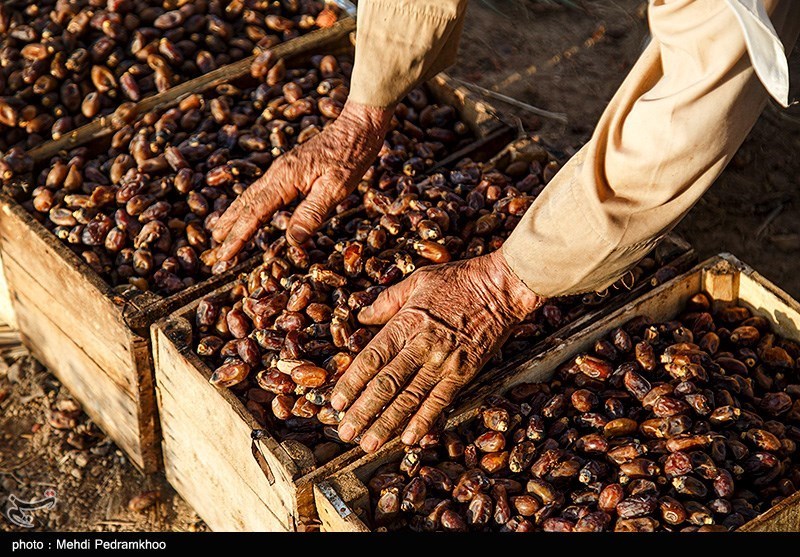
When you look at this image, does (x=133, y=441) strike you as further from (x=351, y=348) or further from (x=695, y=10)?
(x=695, y=10)

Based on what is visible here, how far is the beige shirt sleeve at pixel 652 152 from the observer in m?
2.22

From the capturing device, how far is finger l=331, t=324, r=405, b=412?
2.67 metres

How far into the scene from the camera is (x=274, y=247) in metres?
3.18

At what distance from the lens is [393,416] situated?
2.62m

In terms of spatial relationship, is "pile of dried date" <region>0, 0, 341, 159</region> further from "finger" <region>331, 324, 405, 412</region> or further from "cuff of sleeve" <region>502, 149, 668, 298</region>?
"cuff of sleeve" <region>502, 149, 668, 298</region>

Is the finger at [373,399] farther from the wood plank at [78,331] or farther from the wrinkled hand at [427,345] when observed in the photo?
the wood plank at [78,331]

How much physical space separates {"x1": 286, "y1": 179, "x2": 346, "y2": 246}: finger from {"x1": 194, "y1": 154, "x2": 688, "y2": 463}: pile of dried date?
0.05m

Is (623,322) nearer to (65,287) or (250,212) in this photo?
(250,212)

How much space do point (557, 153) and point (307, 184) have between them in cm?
103

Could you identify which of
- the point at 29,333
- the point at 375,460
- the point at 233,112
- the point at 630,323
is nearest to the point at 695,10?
the point at 630,323

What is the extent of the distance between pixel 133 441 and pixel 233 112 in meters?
1.30

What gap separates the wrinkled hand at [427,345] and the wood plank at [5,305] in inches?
68.6

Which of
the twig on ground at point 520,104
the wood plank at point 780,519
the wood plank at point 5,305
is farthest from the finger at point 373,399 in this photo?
the twig on ground at point 520,104

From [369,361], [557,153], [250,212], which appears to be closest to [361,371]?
[369,361]
